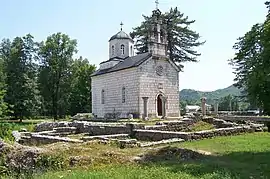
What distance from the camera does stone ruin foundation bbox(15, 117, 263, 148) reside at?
1609 cm

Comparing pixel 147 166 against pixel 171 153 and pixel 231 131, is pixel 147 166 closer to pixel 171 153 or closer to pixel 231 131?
pixel 171 153

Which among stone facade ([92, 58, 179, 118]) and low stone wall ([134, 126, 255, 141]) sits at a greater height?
stone facade ([92, 58, 179, 118])

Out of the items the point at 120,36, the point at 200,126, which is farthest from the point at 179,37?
the point at 200,126

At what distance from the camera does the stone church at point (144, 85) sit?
36.4 metres

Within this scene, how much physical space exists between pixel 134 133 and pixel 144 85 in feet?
56.7

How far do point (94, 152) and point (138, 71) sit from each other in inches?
1013

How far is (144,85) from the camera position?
36.6m

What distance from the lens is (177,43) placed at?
180 ft

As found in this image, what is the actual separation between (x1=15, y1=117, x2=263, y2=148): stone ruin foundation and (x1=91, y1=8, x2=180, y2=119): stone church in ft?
34.8

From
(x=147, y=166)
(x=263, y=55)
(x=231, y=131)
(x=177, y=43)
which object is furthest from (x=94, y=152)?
(x=177, y=43)

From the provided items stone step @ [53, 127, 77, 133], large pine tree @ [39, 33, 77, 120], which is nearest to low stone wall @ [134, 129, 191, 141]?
stone step @ [53, 127, 77, 133]

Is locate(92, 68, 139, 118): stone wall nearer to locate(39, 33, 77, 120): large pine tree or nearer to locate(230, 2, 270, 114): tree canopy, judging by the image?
locate(39, 33, 77, 120): large pine tree

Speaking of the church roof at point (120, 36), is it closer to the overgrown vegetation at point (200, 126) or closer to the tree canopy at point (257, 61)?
the overgrown vegetation at point (200, 126)

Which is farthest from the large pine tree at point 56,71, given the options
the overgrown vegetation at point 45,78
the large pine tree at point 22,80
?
the large pine tree at point 22,80
